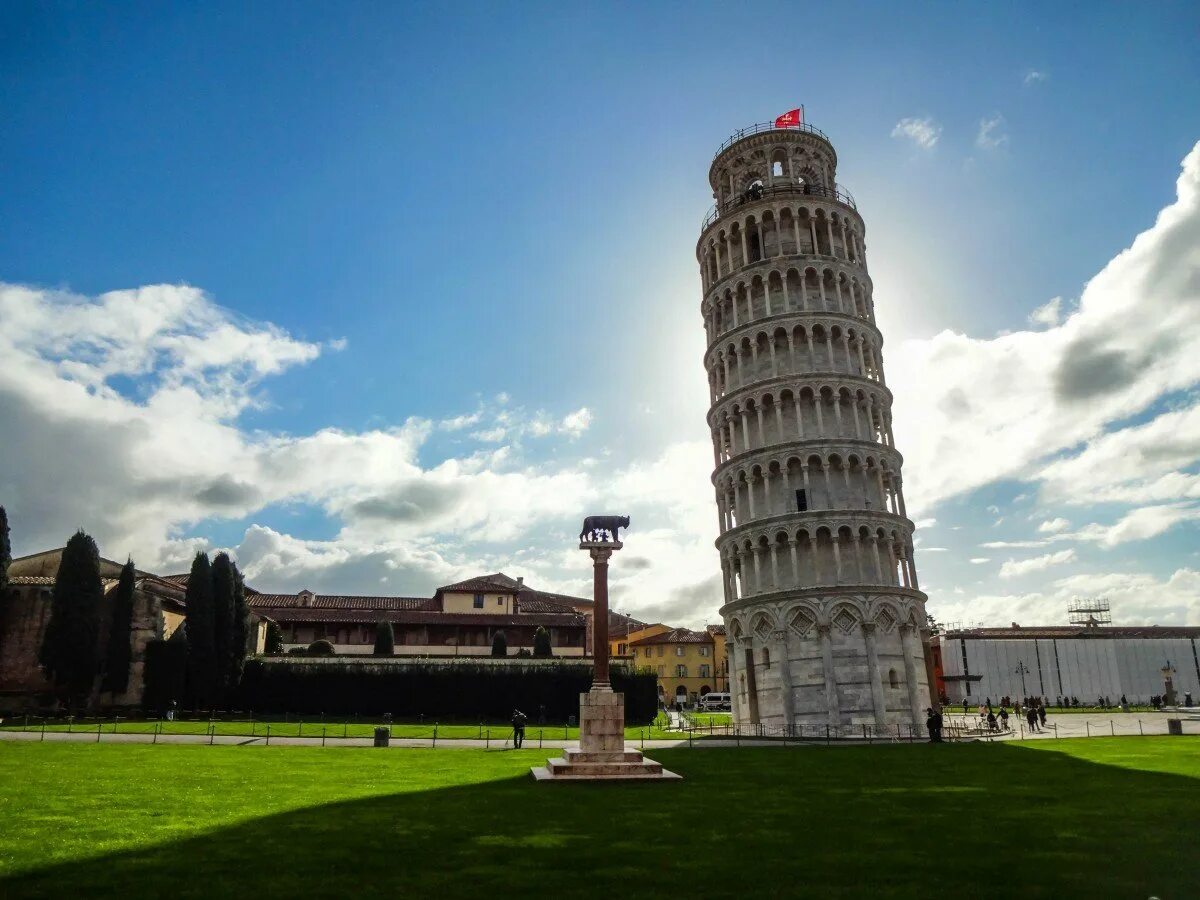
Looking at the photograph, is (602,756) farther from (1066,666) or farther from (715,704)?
(1066,666)

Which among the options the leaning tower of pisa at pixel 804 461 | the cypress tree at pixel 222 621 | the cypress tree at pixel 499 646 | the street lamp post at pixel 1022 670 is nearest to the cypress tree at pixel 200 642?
the cypress tree at pixel 222 621

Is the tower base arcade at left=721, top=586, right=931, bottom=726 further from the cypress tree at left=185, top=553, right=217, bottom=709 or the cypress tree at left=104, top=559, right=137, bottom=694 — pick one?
the cypress tree at left=104, top=559, right=137, bottom=694

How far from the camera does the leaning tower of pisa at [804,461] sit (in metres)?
46.8

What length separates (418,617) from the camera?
2982 inches

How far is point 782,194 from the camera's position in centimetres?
5547

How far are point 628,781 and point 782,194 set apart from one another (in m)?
45.2

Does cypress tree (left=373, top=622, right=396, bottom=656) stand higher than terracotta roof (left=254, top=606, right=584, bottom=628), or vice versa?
terracotta roof (left=254, top=606, right=584, bottom=628)

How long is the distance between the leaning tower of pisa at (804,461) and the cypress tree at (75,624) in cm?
4058

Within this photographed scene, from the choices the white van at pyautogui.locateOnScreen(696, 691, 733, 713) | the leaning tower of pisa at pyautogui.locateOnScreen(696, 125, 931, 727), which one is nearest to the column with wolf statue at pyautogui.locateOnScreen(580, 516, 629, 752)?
the leaning tower of pisa at pyautogui.locateOnScreen(696, 125, 931, 727)

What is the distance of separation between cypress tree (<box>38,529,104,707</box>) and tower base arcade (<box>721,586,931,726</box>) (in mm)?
41405

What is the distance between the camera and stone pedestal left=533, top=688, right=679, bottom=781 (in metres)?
21.1

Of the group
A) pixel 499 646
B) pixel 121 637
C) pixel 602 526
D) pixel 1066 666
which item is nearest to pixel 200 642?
pixel 121 637

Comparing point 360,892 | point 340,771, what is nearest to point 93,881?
point 360,892

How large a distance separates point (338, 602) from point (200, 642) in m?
29.5
